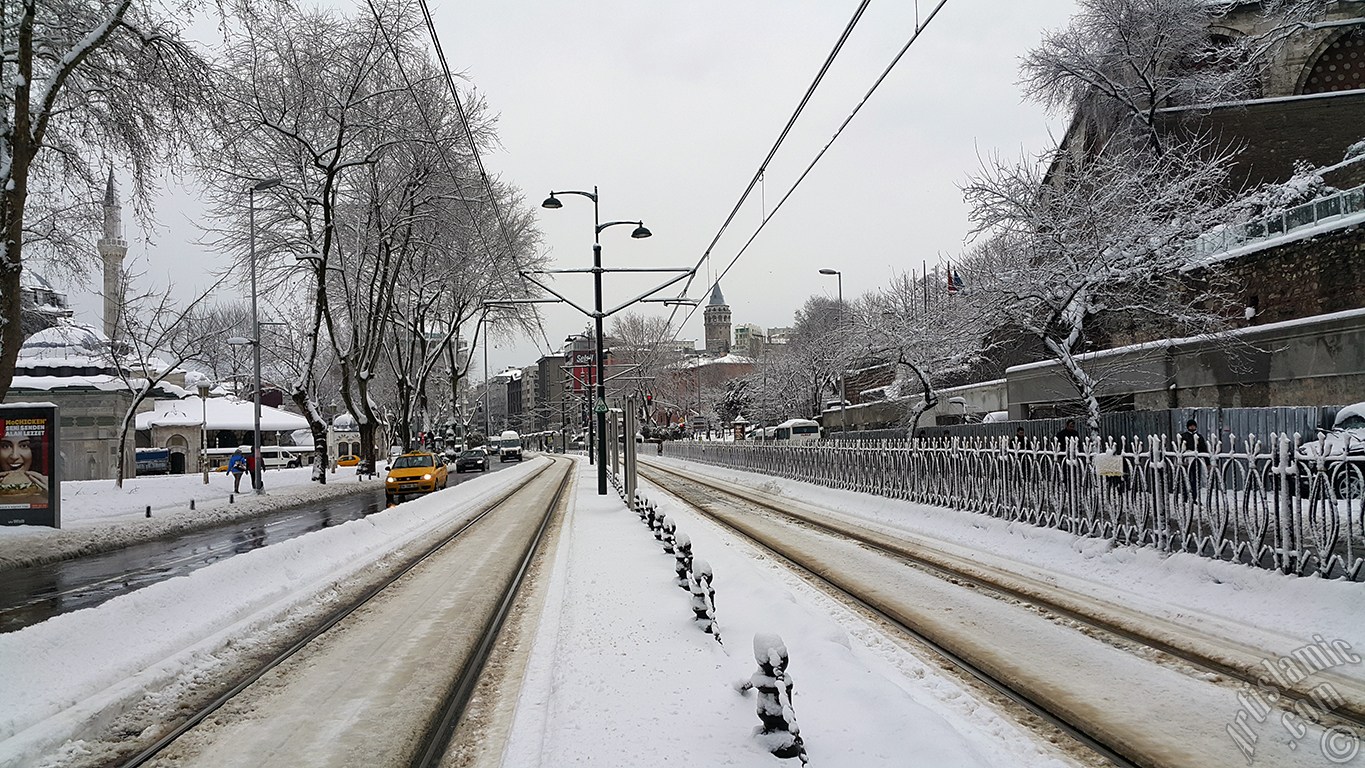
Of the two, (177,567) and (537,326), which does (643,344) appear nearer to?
(537,326)

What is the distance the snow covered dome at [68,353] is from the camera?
4684 centimetres

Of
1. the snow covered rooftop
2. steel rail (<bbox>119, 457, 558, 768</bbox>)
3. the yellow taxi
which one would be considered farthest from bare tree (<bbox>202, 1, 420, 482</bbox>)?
the snow covered rooftop

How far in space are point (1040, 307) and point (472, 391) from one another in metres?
129

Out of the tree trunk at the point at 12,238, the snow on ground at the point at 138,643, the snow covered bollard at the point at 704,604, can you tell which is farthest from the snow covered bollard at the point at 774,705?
the tree trunk at the point at 12,238

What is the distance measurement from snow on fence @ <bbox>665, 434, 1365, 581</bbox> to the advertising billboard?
19.5 meters

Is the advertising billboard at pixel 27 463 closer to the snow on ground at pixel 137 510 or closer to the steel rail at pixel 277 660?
the snow on ground at pixel 137 510

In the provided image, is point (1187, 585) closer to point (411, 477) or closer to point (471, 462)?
point (411, 477)

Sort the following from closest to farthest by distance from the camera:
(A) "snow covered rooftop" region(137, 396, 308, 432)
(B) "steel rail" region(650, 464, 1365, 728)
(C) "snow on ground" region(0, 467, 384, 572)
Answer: (B) "steel rail" region(650, 464, 1365, 728)
(C) "snow on ground" region(0, 467, 384, 572)
(A) "snow covered rooftop" region(137, 396, 308, 432)

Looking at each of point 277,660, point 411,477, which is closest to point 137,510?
point 411,477

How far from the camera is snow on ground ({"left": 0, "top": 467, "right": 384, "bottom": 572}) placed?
1706 centimetres

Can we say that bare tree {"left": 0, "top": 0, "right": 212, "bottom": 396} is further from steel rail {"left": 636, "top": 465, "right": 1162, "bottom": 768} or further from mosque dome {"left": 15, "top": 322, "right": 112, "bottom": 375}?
mosque dome {"left": 15, "top": 322, "right": 112, "bottom": 375}

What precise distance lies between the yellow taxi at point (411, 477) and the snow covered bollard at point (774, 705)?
93.3 ft

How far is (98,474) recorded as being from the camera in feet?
145

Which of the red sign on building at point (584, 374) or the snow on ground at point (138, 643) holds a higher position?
the red sign on building at point (584, 374)
